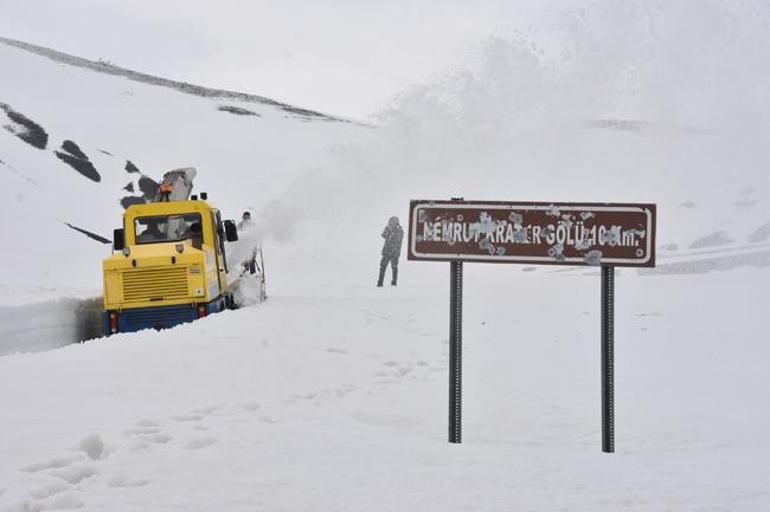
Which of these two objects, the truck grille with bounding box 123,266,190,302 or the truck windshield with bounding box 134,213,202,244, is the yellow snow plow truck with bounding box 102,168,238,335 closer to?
the truck grille with bounding box 123,266,190,302

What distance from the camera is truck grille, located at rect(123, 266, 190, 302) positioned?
11.8 meters

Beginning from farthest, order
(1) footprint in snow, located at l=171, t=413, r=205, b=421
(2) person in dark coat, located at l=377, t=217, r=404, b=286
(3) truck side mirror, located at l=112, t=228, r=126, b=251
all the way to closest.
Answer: (2) person in dark coat, located at l=377, t=217, r=404, b=286, (3) truck side mirror, located at l=112, t=228, r=126, b=251, (1) footprint in snow, located at l=171, t=413, r=205, b=421

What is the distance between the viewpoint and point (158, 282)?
1185cm

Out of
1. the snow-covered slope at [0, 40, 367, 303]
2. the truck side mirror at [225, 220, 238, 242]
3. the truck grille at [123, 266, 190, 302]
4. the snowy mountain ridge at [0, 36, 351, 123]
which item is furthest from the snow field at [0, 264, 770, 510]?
the snowy mountain ridge at [0, 36, 351, 123]

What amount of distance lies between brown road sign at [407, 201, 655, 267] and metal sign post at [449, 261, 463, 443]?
0.21 metres

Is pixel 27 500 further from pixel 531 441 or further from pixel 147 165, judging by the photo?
pixel 147 165

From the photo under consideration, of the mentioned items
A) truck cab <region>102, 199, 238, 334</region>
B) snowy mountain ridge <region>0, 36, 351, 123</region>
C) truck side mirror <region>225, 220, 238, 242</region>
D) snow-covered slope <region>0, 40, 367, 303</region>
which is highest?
snowy mountain ridge <region>0, 36, 351, 123</region>

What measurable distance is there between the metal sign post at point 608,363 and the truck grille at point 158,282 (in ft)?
26.8

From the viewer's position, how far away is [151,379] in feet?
22.2

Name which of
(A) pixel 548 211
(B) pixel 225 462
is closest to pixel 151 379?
(B) pixel 225 462

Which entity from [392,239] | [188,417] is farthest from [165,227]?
[188,417]

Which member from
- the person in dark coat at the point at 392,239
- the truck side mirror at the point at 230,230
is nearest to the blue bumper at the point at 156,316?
the truck side mirror at the point at 230,230

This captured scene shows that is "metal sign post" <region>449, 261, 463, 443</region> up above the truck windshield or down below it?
below

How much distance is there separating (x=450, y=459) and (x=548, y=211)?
179 cm
